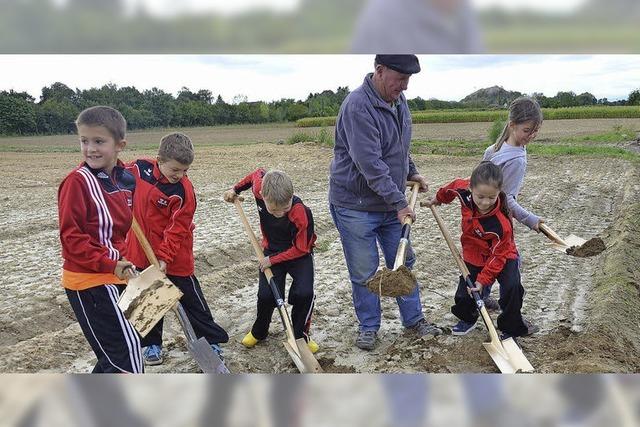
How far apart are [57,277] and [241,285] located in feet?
4.48

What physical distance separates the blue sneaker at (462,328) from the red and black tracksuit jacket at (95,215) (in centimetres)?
229

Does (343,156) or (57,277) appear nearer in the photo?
(343,156)

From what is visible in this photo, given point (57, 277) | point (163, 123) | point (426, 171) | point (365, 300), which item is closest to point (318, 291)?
point (365, 300)

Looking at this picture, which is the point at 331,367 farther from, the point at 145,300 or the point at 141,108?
the point at 141,108

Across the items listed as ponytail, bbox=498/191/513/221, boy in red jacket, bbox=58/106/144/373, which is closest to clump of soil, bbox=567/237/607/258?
ponytail, bbox=498/191/513/221

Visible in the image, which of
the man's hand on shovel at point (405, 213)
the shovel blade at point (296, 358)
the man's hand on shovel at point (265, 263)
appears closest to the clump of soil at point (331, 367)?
the shovel blade at point (296, 358)

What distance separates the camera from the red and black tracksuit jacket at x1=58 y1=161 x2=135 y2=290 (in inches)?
58.5

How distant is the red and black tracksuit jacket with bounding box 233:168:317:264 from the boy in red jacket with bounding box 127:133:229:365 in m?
0.37

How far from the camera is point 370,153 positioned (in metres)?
2.76

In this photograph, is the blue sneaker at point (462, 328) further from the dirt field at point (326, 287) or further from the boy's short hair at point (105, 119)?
the boy's short hair at point (105, 119)

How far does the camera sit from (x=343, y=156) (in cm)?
299

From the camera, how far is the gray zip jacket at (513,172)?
294 cm

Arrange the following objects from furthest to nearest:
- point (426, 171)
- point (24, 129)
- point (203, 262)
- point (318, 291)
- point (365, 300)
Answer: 1. point (426, 171)
2. point (203, 262)
3. point (318, 291)
4. point (365, 300)
5. point (24, 129)
